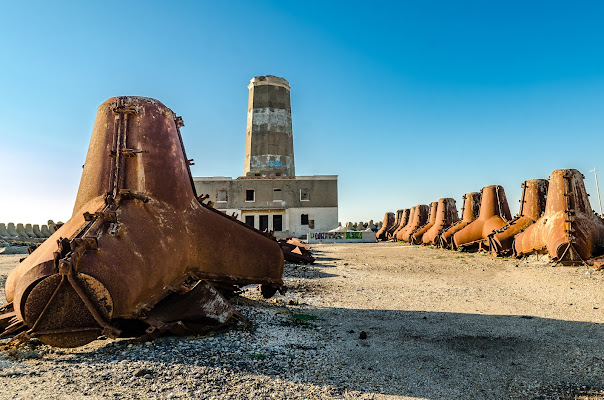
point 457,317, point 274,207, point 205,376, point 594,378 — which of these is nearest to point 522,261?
point 457,317

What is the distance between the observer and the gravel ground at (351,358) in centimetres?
259

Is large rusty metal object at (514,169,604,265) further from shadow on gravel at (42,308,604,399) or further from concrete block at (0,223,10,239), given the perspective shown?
concrete block at (0,223,10,239)

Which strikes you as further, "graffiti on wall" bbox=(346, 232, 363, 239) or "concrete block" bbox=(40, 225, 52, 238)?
"graffiti on wall" bbox=(346, 232, 363, 239)

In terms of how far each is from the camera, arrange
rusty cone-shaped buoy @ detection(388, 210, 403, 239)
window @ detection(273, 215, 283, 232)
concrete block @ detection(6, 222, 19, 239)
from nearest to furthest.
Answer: concrete block @ detection(6, 222, 19, 239) → rusty cone-shaped buoy @ detection(388, 210, 403, 239) → window @ detection(273, 215, 283, 232)

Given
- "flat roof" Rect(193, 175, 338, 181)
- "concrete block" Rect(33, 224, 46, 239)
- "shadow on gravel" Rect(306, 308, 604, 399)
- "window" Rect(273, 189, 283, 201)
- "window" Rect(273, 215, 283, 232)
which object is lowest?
"shadow on gravel" Rect(306, 308, 604, 399)

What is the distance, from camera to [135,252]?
3352mm

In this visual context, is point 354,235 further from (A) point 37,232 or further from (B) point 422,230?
(A) point 37,232

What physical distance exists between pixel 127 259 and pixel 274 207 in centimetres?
3520

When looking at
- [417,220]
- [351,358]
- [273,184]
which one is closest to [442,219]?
→ [417,220]

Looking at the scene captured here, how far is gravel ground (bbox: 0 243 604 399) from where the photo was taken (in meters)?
2.59

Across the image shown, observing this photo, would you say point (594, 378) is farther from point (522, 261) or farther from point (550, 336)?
point (522, 261)

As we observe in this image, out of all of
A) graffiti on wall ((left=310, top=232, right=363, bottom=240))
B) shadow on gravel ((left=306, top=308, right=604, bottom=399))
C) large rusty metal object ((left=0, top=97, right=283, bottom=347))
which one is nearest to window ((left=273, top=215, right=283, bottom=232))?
graffiti on wall ((left=310, top=232, right=363, bottom=240))

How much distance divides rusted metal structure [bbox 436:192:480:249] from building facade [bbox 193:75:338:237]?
1844 cm

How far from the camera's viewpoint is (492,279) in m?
8.56
